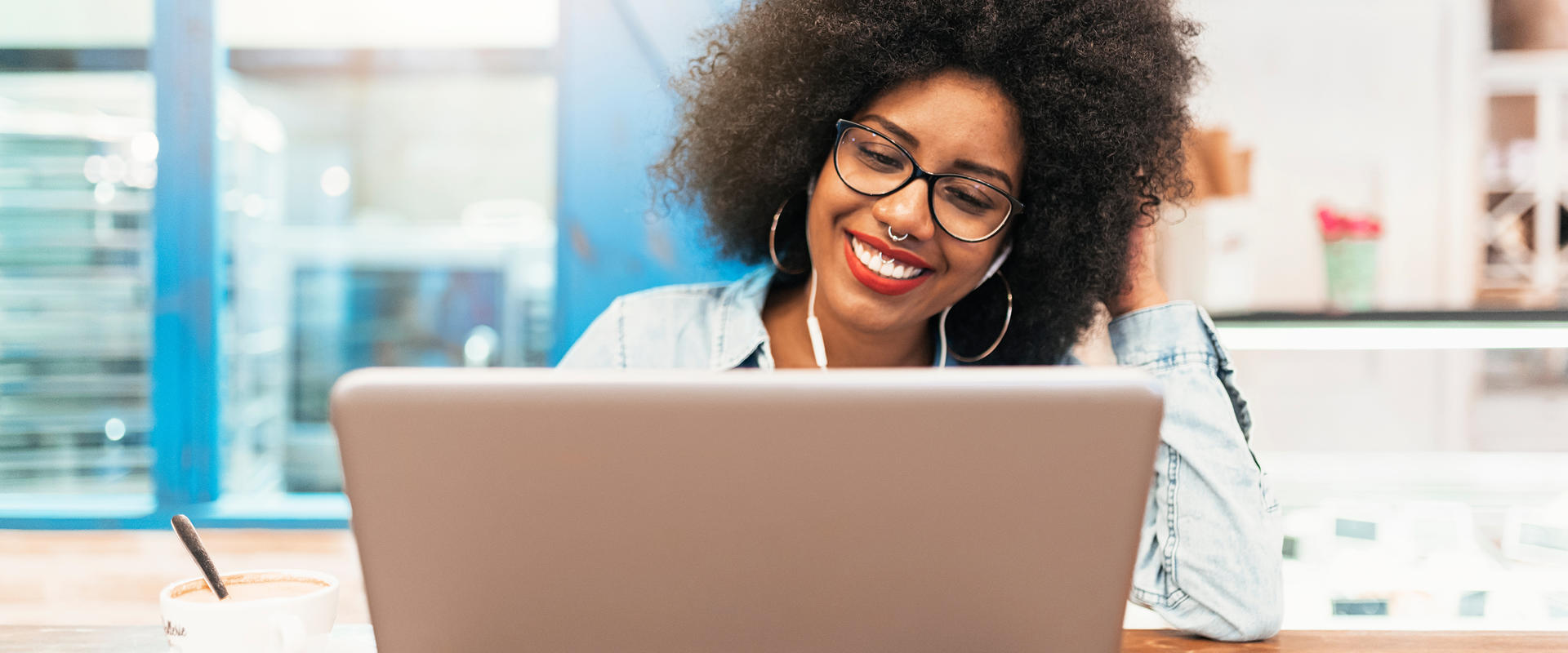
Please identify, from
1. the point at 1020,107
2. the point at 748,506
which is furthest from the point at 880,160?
the point at 748,506

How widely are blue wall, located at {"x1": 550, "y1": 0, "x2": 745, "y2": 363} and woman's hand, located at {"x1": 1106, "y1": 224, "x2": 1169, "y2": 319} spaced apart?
3.97 ft

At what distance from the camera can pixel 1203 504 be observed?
3.08 feet

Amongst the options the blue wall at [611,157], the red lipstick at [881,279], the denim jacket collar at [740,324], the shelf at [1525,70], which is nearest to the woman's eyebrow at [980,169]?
the red lipstick at [881,279]

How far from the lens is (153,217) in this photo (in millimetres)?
2516

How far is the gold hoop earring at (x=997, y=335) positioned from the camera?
126 cm

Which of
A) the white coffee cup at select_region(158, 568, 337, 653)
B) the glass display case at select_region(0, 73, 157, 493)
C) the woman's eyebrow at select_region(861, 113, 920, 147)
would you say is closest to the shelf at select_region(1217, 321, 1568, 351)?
the woman's eyebrow at select_region(861, 113, 920, 147)

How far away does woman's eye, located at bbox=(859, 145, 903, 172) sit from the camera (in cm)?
108

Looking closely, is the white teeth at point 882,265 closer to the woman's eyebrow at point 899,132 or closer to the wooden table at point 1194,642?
the woman's eyebrow at point 899,132

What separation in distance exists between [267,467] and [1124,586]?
3750mm

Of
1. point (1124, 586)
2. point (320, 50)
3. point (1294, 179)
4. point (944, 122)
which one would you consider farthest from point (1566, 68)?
point (320, 50)

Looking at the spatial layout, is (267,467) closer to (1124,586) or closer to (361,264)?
(361,264)

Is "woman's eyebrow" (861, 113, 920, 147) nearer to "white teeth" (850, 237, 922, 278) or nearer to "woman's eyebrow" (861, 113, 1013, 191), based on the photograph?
"woman's eyebrow" (861, 113, 1013, 191)

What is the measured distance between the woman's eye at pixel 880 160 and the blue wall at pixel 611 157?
1155 mm

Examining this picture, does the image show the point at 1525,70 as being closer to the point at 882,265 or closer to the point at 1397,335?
the point at 1397,335
